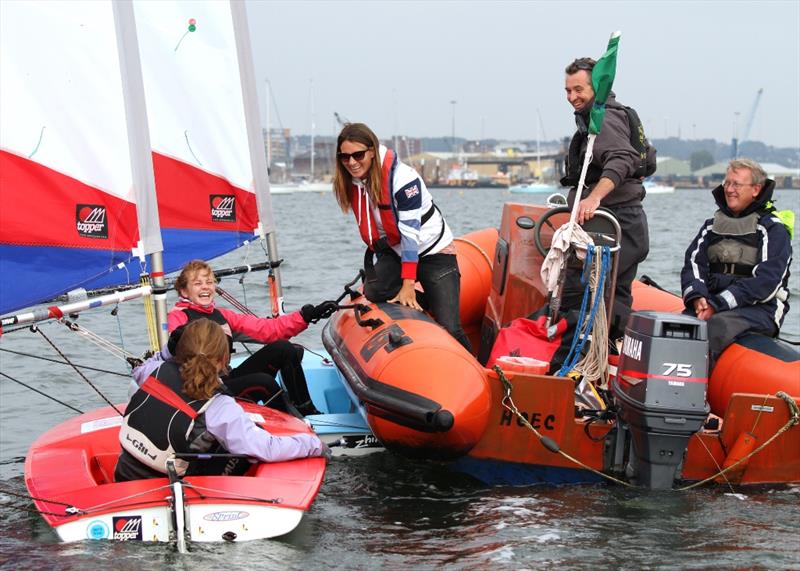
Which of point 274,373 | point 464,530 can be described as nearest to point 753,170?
point 464,530

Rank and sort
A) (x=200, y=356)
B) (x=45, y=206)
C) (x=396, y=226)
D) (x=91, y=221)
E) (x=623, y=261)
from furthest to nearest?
(x=623, y=261), (x=396, y=226), (x=91, y=221), (x=45, y=206), (x=200, y=356)

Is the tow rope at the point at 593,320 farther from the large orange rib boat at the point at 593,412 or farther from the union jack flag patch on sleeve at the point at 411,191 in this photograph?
the union jack flag patch on sleeve at the point at 411,191

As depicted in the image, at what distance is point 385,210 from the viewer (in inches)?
245

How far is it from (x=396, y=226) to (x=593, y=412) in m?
1.42

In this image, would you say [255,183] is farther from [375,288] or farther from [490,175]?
[490,175]

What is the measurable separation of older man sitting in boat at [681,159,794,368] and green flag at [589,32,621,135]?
0.74 meters

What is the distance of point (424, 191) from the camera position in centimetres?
625

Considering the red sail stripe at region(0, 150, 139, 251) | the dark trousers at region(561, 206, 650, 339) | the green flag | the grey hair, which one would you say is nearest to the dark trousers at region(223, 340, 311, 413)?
the red sail stripe at region(0, 150, 139, 251)

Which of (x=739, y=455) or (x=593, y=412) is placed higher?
(x=593, y=412)

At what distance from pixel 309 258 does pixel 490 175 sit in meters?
91.2

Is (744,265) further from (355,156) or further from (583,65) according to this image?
(355,156)

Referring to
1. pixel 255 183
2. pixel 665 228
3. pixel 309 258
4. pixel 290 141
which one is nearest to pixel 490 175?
pixel 290 141

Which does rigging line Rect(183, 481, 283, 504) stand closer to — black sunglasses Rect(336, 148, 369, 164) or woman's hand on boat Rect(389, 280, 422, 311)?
woman's hand on boat Rect(389, 280, 422, 311)

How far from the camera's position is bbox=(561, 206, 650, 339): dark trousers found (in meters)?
6.48
